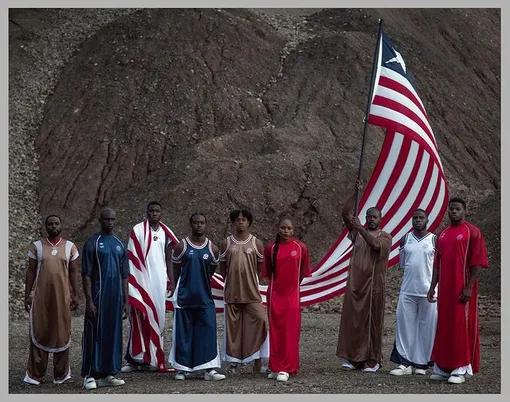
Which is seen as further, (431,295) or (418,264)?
(418,264)

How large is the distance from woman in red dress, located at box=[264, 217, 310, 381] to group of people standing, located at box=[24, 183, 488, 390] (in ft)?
0.04

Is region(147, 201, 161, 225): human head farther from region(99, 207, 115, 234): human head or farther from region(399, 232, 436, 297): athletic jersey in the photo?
region(399, 232, 436, 297): athletic jersey

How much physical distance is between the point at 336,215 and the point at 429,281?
1164 centimetres

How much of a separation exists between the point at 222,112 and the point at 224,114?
10 cm

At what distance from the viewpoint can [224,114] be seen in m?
27.4

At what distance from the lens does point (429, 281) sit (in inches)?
467

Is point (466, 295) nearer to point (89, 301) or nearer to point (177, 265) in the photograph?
point (177, 265)

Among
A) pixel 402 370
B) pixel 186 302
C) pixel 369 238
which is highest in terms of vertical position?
pixel 369 238

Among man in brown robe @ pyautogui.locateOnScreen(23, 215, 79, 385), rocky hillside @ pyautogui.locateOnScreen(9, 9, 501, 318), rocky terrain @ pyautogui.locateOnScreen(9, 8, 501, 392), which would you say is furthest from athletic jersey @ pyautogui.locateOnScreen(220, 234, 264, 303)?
rocky hillside @ pyautogui.locateOnScreen(9, 9, 501, 318)

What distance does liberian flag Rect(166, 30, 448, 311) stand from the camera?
13.0m

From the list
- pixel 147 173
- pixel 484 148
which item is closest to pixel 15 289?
pixel 147 173

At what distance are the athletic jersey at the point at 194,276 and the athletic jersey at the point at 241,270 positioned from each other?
0.86 feet

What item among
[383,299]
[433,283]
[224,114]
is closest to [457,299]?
[433,283]

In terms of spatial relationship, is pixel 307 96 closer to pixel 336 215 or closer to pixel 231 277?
pixel 336 215
